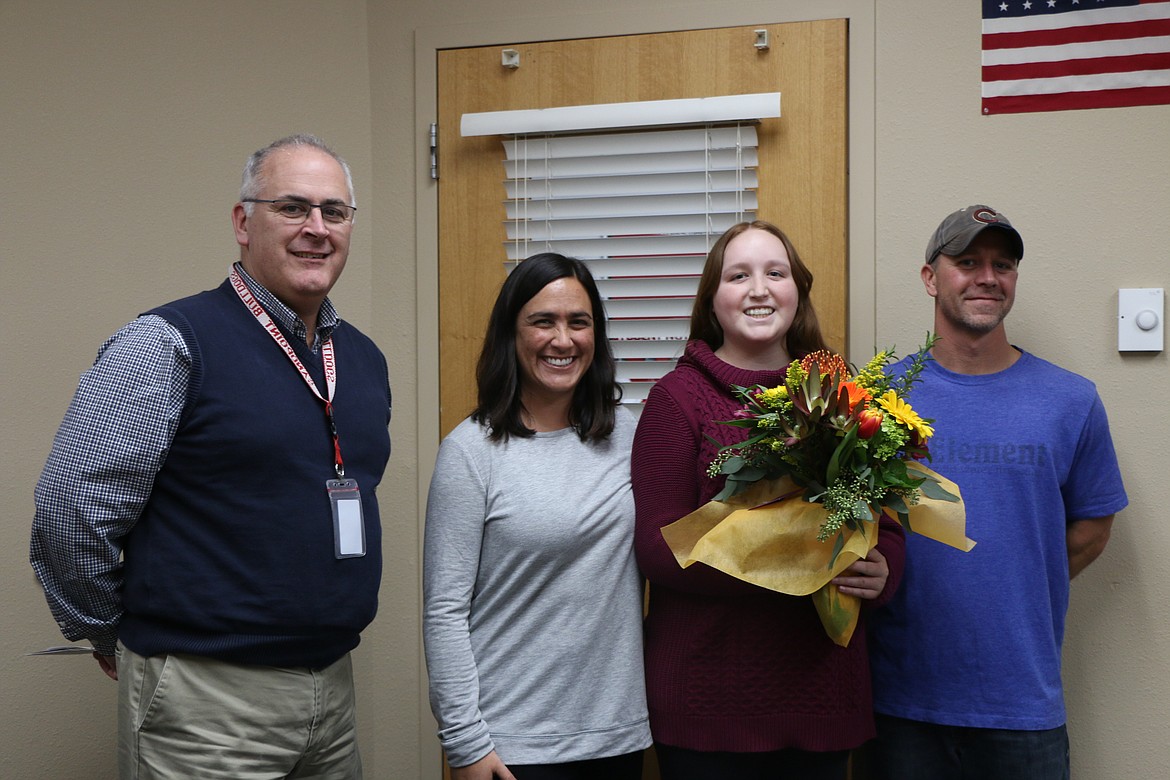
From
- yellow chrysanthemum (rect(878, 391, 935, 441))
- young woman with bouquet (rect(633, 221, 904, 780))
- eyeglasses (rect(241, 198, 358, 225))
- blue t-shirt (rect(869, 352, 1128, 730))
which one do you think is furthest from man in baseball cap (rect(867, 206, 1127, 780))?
eyeglasses (rect(241, 198, 358, 225))

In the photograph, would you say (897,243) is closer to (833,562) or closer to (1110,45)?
(1110,45)

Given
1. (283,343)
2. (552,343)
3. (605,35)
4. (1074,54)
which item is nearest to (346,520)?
(283,343)

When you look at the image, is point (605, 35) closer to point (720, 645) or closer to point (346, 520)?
point (346, 520)

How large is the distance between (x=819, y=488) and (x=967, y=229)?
0.78m

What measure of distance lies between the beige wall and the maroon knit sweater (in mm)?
854

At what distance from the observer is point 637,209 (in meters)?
2.65

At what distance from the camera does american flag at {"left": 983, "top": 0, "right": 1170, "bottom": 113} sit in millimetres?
2369

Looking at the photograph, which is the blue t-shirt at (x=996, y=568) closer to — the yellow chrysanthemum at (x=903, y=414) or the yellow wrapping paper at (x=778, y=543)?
the yellow wrapping paper at (x=778, y=543)

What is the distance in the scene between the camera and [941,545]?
206cm

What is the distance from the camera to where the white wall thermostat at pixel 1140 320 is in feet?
7.70

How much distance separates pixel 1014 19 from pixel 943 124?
0.30 metres

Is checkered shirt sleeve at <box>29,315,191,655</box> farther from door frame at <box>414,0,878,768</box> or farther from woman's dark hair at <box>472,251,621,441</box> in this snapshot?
door frame at <box>414,0,878,768</box>

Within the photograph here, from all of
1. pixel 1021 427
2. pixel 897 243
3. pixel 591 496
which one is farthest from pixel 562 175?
pixel 1021 427

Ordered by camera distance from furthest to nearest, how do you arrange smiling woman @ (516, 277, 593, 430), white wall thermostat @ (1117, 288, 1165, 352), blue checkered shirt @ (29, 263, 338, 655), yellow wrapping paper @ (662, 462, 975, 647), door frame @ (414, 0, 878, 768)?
door frame @ (414, 0, 878, 768)
white wall thermostat @ (1117, 288, 1165, 352)
smiling woman @ (516, 277, 593, 430)
yellow wrapping paper @ (662, 462, 975, 647)
blue checkered shirt @ (29, 263, 338, 655)
